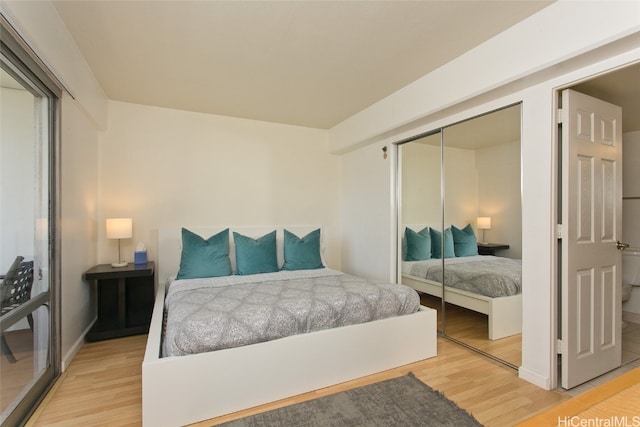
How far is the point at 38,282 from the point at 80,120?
4.93 feet

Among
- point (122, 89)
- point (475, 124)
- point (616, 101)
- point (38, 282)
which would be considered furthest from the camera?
point (122, 89)

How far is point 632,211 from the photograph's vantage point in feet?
11.1

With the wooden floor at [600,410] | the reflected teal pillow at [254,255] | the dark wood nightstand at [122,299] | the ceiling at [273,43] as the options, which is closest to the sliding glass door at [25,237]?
the ceiling at [273,43]

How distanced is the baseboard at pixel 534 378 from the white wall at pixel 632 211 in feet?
7.23

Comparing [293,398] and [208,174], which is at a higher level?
[208,174]

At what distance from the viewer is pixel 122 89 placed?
10.2 feet

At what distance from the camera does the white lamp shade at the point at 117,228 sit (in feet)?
10.2

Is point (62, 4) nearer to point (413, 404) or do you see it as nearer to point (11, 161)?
point (11, 161)

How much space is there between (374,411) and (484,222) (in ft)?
5.93

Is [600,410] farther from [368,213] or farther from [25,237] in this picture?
[368,213]

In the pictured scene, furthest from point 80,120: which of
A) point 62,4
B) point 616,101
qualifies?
point 616,101

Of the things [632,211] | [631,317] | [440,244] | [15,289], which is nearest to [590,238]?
[440,244]

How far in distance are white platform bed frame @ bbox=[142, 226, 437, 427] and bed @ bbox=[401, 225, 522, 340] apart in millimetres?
569

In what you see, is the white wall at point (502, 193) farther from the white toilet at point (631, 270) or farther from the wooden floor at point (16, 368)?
the wooden floor at point (16, 368)
